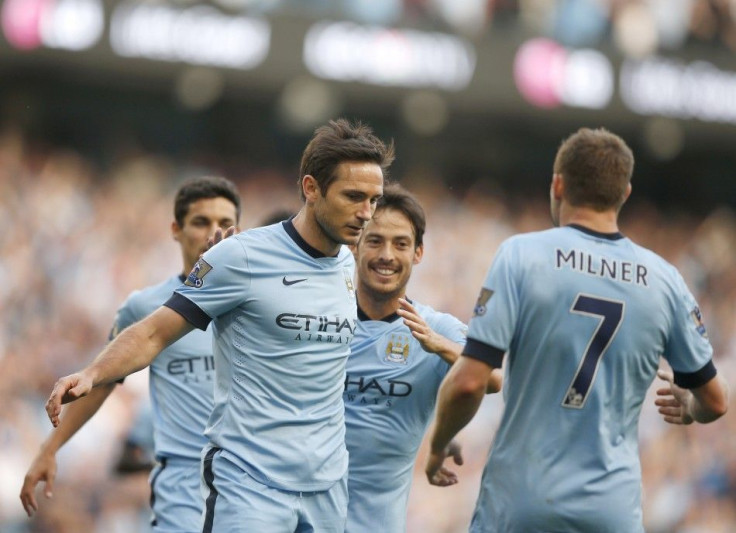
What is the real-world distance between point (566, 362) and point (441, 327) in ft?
4.14

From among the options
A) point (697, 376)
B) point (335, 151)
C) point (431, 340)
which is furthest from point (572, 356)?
point (335, 151)

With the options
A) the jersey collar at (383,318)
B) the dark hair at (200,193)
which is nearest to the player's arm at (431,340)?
the jersey collar at (383,318)

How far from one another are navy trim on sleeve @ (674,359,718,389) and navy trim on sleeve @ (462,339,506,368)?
0.85 metres

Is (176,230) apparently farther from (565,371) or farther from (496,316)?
(565,371)

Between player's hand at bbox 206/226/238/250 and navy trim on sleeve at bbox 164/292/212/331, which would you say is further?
player's hand at bbox 206/226/238/250

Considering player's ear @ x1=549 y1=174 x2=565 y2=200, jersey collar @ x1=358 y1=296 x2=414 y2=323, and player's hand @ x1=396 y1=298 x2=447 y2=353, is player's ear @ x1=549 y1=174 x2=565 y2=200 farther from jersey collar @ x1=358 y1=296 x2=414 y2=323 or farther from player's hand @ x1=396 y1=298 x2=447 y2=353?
jersey collar @ x1=358 y1=296 x2=414 y2=323

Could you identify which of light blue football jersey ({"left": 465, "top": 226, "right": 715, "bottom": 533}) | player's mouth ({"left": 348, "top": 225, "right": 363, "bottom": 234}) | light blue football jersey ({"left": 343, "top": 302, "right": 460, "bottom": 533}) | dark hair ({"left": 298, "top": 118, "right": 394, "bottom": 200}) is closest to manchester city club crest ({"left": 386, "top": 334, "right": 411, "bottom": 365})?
light blue football jersey ({"left": 343, "top": 302, "right": 460, "bottom": 533})

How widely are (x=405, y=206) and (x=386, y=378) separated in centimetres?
87

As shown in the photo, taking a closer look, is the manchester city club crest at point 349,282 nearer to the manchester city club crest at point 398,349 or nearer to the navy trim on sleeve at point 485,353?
the manchester city club crest at point 398,349

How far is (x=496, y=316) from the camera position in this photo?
14.5 ft

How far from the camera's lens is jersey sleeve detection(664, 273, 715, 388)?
4695 mm

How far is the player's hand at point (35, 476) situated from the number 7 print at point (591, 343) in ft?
9.75

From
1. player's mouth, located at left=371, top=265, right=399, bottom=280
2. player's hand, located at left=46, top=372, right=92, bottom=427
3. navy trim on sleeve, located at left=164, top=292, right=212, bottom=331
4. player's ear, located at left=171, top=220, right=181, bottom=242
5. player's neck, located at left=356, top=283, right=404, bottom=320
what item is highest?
player's ear, located at left=171, top=220, right=181, bottom=242

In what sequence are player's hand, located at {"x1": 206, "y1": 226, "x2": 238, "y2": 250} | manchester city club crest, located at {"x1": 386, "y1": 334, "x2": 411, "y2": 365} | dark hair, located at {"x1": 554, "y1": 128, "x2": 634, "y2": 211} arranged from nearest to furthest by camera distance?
dark hair, located at {"x1": 554, "y1": 128, "x2": 634, "y2": 211}
player's hand, located at {"x1": 206, "y1": 226, "x2": 238, "y2": 250}
manchester city club crest, located at {"x1": 386, "y1": 334, "x2": 411, "y2": 365}
